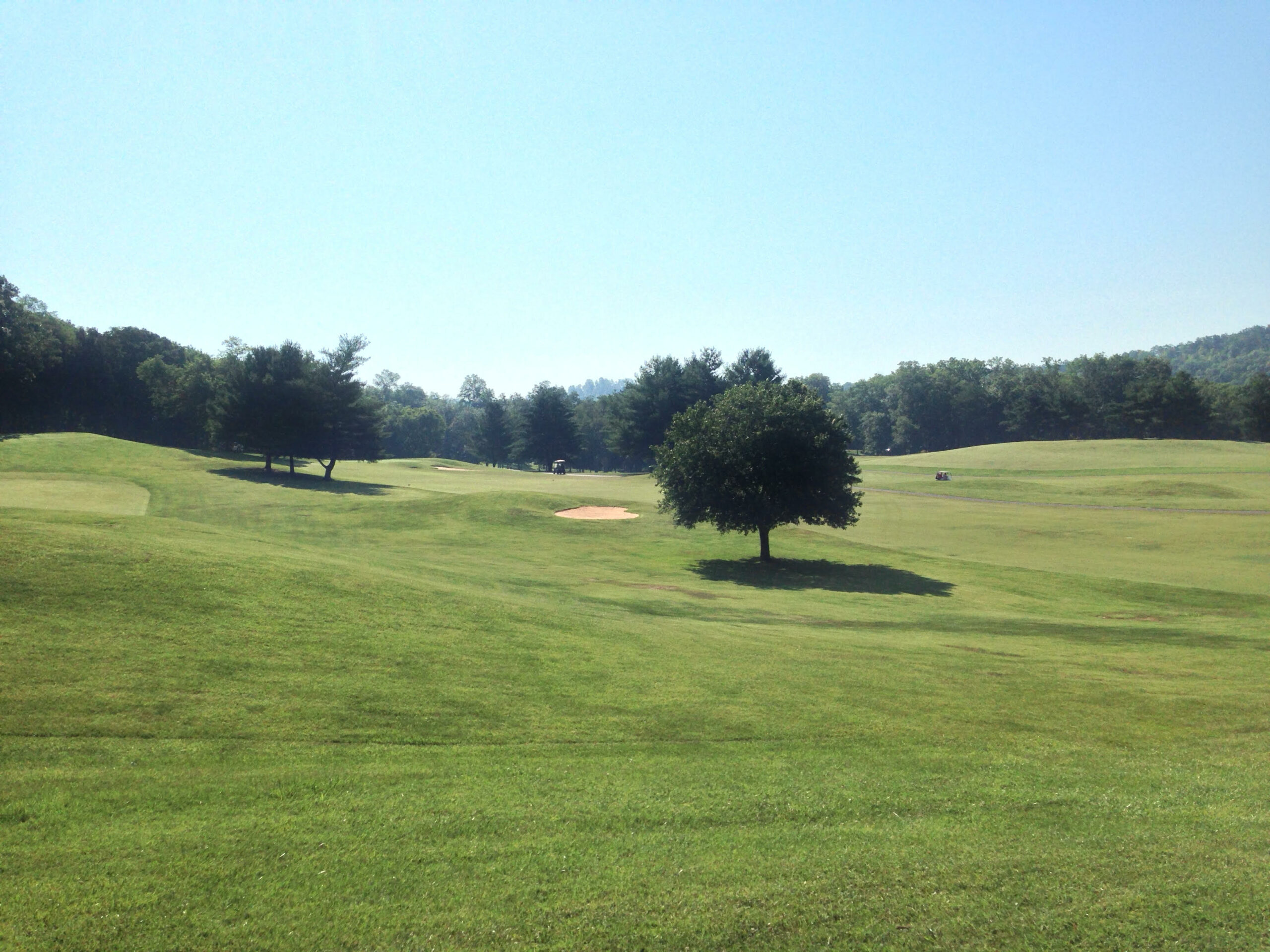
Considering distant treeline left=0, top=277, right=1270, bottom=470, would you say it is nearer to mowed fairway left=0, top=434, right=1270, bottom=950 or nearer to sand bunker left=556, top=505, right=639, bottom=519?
sand bunker left=556, top=505, right=639, bottom=519

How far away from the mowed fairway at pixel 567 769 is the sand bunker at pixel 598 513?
28284 millimetres

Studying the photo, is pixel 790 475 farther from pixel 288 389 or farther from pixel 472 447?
pixel 472 447

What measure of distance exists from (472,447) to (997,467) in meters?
91.8

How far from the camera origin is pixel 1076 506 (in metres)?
63.3

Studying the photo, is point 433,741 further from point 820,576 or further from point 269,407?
point 269,407

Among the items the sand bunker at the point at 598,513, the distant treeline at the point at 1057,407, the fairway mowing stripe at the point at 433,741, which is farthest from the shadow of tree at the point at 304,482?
the distant treeline at the point at 1057,407

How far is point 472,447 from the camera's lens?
15088cm

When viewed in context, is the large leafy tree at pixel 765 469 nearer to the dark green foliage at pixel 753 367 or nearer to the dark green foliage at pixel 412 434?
the dark green foliage at pixel 753 367

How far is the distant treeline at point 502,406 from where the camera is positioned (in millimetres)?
75000

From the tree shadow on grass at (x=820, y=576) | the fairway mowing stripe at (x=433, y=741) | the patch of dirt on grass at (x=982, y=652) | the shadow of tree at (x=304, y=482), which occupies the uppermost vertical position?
the shadow of tree at (x=304, y=482)

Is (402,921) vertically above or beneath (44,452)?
beneath

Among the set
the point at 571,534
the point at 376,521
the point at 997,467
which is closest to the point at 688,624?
the point at 571,534

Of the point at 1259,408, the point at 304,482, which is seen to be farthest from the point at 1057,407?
the point at 304,482

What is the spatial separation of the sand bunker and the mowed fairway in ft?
92.8
